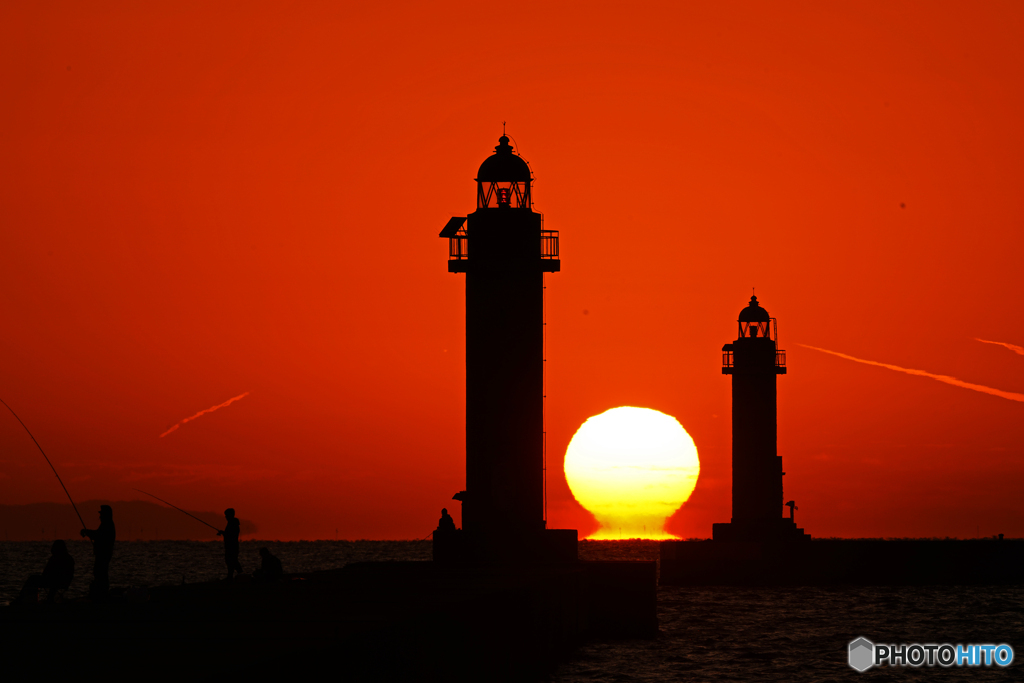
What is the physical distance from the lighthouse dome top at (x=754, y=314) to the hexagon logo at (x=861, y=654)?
2687cm

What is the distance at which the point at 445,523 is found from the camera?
3612 centimetres

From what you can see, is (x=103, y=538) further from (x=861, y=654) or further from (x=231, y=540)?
(x=861, y=654)

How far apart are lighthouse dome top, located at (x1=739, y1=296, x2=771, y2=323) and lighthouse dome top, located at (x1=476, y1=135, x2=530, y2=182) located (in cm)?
3079

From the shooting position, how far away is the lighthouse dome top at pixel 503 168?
1473 inches

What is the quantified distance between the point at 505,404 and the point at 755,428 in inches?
1219

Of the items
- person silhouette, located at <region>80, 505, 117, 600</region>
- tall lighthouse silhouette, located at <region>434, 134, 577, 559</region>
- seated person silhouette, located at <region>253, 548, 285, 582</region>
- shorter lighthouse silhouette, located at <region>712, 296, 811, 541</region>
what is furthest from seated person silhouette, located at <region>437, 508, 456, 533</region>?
shorter lighthouse silhouette, located at <region>712, 296, 811, 541</region>

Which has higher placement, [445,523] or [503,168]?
[503,168]

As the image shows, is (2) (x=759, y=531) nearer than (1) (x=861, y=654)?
No

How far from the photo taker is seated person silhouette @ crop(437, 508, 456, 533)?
35.8 meters

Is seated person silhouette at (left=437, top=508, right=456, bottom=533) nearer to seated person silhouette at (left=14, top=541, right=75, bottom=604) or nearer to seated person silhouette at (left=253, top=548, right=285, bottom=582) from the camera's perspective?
seated person silhouette at (left=253, top=548, right=285, bottom=582)

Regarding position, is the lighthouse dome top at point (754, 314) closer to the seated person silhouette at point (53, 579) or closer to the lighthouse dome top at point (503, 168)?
the lighthouse dome top at point (503, 168)

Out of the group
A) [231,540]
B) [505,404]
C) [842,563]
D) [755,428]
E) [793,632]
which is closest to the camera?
[231,540]

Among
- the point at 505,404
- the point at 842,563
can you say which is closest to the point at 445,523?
the point at 505,404

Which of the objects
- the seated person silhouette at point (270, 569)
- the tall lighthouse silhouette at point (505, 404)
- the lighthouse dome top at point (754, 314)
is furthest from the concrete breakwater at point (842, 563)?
the seated person silhouette at point (270, 569)
